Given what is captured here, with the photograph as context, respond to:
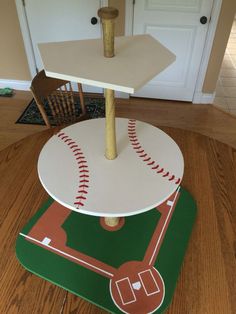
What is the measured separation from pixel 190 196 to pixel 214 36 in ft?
7.16

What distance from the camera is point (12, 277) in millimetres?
930

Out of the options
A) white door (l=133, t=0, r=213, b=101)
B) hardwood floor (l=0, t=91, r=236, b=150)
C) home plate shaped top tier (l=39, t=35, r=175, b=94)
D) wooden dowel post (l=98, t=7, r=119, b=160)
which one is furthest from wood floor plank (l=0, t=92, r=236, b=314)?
white door (l=133, t=0, r=213, b=101)

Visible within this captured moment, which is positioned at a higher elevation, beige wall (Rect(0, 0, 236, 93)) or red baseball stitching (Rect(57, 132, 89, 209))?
red baseball stitching (Rect(57, 132, 89, 209))

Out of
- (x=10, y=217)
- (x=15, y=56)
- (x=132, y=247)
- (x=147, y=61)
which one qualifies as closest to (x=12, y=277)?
(x=10, y=217)

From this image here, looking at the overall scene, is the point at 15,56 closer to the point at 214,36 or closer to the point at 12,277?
the point at 214,36

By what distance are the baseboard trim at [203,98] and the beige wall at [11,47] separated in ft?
→ 6.74

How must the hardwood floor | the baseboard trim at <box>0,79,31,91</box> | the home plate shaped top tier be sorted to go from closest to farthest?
1. the home plate shaped top tier
2. the hardwood floor
3. the baseboard trim at <box>0,79,31,91</box>

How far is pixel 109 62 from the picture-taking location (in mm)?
857

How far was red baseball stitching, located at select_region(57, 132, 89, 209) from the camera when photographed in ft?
2.92

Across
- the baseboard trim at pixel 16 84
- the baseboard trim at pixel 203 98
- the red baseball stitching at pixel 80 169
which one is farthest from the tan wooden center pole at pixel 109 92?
the baseboard trim at pixel 16 84

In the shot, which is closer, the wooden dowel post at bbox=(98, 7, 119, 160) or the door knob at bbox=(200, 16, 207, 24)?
the wooden dowel post at bbox=(98, 7, 119, 160)

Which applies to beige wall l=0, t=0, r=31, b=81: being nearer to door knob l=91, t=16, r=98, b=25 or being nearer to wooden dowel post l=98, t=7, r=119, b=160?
door knob l=91, t=16, r=98, b=25

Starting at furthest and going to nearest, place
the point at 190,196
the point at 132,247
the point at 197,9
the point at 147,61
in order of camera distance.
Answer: the point at 197,9 → the point at 190,196 → the point at 132,247 → the point at 147,61

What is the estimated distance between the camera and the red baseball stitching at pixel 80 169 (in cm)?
89
